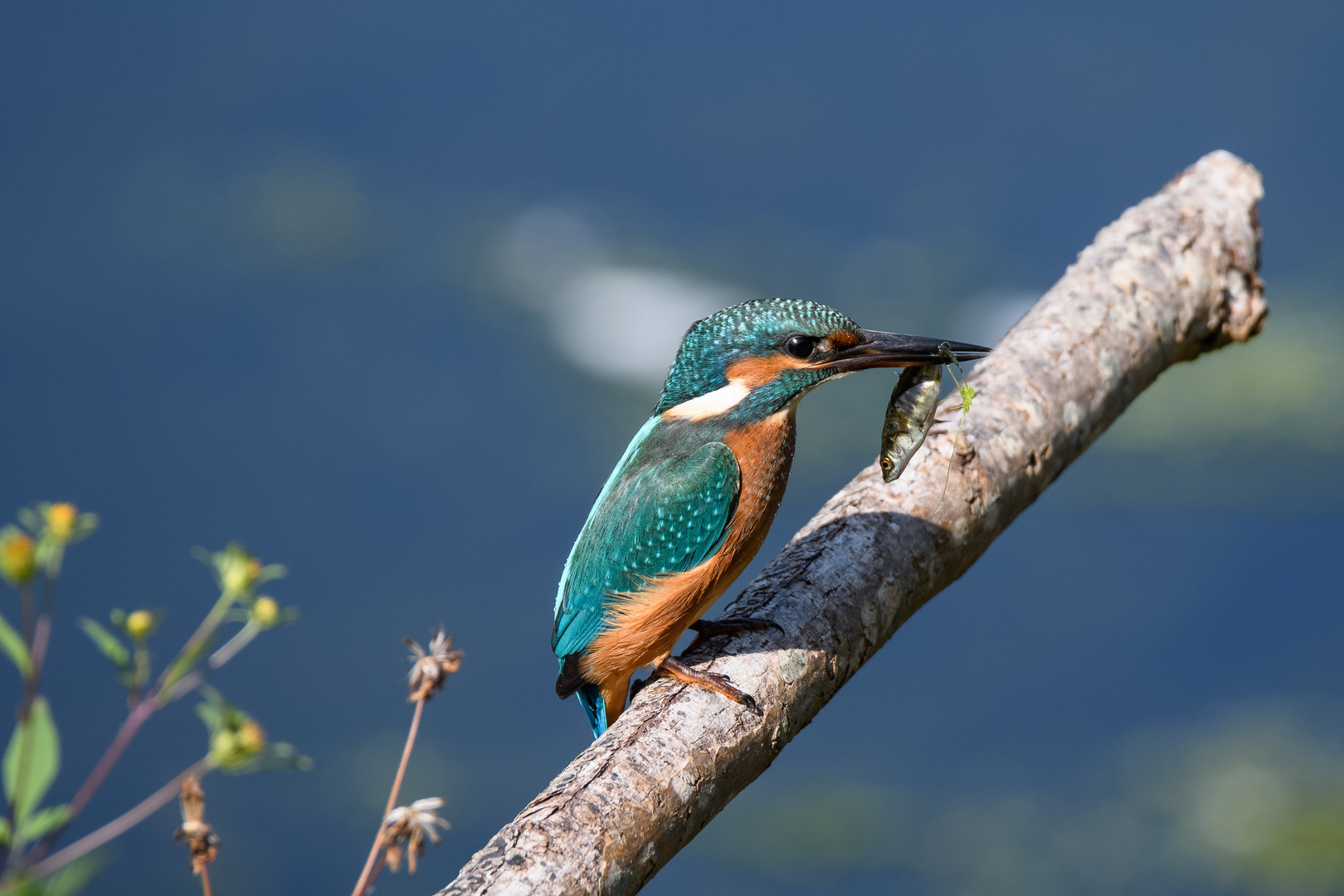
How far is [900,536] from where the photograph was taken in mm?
2281

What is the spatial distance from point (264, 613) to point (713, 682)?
1.28 meters

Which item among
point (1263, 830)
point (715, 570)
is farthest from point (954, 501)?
point (1263, 830)

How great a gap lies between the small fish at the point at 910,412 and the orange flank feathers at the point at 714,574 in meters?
0.20

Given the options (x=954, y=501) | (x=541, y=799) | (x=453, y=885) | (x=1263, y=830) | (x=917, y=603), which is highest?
(x=1263, y=830)

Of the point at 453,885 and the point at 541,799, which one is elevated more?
the point at 541,799

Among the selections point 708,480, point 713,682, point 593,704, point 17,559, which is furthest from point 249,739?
point 593,704

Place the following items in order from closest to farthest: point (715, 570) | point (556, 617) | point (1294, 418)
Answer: point (715, 570) → point (556, 617) → point (1294, 418)

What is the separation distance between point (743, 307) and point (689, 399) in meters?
0.22

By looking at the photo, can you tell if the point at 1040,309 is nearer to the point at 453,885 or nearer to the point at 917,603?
the point at 917,603

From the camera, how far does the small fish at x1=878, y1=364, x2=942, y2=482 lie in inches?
82.0

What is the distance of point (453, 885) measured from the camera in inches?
55.5

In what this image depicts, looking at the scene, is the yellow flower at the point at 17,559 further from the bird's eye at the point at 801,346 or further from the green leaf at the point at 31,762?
the bird's eye at the point at 801,346

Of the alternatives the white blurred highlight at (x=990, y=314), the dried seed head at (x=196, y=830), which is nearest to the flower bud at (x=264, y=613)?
the dried seed head at (x=196, y=830)

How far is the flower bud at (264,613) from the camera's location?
0.69 meters
